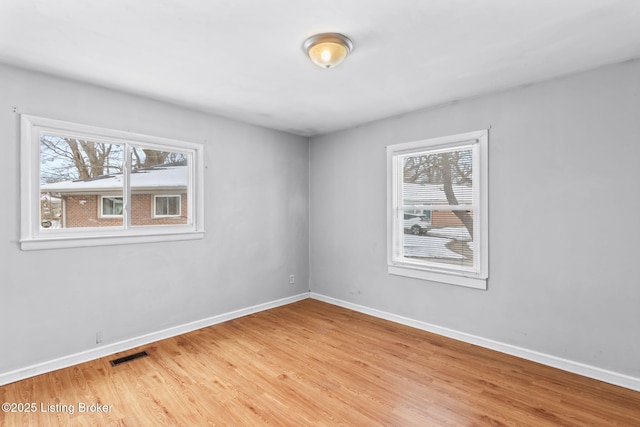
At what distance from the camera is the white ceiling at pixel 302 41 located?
189 centimetres

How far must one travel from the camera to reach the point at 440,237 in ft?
12.0

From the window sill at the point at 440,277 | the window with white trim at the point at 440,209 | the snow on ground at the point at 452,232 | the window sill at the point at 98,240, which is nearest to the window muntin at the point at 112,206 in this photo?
the window sill at the point at 98,240

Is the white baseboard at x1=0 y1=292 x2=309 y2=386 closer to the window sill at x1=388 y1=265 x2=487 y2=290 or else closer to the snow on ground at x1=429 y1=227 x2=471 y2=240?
the window sill at x1=388 y1=265 x2=487 y2=290

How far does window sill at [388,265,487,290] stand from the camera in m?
3.30

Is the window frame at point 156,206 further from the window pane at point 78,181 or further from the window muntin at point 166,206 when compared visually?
the window pane at point 78,181

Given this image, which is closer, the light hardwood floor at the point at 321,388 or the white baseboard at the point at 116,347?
the light hardwood floor at the point at 321,388

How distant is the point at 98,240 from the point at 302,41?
8.44 ft

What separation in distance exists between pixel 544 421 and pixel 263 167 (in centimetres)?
383

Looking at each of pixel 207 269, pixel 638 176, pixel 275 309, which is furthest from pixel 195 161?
pixel 638 176

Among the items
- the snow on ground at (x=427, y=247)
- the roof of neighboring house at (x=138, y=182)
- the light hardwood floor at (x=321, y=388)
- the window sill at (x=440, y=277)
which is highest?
the roof of neighboring house at (x=138, y=182)

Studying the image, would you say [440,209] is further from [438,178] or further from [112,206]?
[112,206]

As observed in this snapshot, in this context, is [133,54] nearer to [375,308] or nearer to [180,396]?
[180,396]

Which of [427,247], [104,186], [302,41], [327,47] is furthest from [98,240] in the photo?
[427,247]

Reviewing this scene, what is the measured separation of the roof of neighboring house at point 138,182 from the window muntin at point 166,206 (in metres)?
0.11
